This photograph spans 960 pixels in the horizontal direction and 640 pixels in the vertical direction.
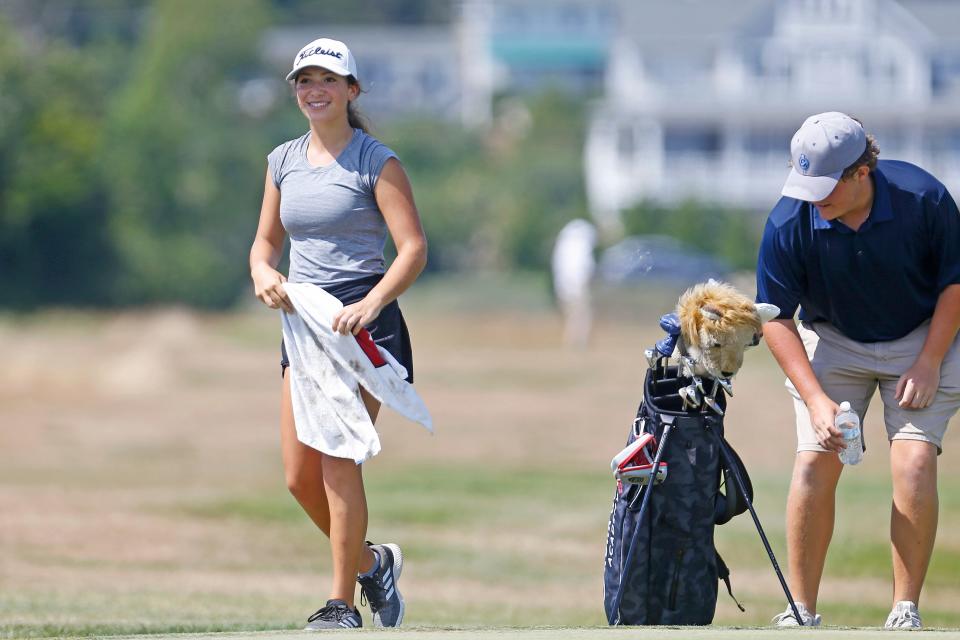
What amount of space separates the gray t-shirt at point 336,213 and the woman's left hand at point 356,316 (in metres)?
0.20

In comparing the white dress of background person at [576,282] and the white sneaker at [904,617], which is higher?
the white sneaker at [904,617]

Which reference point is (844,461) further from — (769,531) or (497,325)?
(497,325)

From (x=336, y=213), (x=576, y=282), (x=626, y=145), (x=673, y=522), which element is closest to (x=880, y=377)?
(x=673, y=522)

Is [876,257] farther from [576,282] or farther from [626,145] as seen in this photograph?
[626,145]

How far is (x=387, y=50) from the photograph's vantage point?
13312 centimetres

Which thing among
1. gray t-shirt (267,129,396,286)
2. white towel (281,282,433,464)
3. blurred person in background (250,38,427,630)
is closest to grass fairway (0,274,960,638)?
blurred person in background (250,38,427,630)

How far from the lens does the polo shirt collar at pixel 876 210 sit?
6.72 meters

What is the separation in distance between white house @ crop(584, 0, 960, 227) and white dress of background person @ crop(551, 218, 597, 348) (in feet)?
93.4

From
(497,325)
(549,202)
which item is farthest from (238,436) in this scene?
(549,202)

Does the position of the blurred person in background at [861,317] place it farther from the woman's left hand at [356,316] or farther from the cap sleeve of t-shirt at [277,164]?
the cap sleeve of t-shirt at [277,164]

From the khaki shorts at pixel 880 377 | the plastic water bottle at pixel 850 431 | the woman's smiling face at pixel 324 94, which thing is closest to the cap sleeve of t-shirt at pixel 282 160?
the woman's smiling face at pixel 324 94

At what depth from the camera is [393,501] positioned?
56.2 ft

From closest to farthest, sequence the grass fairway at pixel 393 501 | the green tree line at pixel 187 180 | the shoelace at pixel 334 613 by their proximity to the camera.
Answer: the shoelace at pixel 334 613
the grass fairway at pixel 393 501
the green tree line at pixel 187 180

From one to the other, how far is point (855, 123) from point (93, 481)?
13.5m
